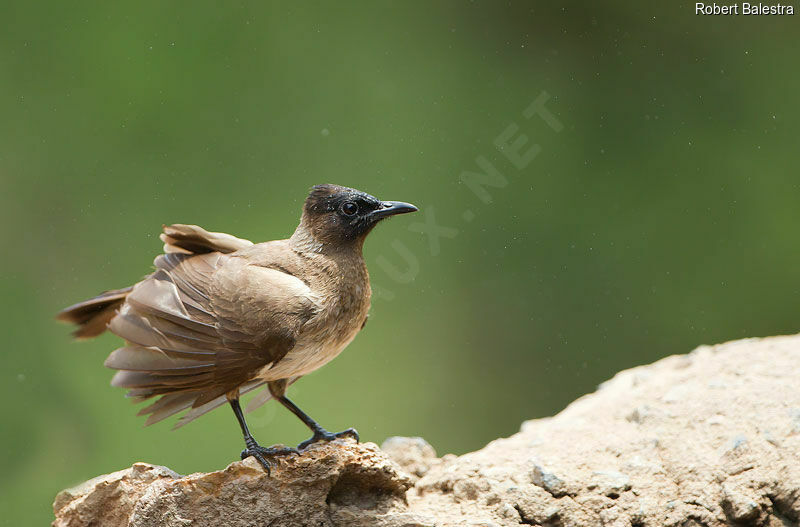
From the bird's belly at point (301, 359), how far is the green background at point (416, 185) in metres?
1.76

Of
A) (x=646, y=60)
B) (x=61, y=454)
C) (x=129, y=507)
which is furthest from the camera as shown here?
(x=646, y=60)

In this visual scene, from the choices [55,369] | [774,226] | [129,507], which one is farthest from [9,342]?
[774,226]

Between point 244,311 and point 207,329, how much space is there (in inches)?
5.2

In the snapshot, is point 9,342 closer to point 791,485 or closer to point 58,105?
point 58,105

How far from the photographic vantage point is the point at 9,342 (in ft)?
15.8

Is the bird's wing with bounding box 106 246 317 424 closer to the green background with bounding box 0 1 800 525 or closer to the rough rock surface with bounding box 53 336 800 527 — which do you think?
the rough rock surface with bounding box 53 336 800 527

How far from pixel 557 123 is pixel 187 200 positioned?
92.9 inches

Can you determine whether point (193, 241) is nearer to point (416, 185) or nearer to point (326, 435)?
point (326, 435)

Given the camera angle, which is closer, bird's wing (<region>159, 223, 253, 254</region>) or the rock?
bird's wing (<region>159, 223, 253, 254</region>)

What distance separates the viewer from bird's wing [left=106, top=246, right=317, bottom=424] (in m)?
2.70

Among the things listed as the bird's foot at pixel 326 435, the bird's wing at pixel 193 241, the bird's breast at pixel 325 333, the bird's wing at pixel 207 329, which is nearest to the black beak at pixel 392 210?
the bird's breast at pixel 325 333

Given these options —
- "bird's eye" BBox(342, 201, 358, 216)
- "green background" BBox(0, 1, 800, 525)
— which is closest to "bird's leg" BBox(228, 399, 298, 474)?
"bird's eye" BBox(342, 201, 358, 216)

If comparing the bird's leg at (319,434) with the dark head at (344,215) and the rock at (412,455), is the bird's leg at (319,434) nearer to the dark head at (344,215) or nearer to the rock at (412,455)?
the rock at (412,455)

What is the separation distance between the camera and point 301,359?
284 cm
